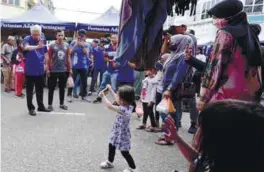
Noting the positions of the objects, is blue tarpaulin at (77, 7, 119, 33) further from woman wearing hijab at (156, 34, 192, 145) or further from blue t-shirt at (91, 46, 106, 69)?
woman wearing hijab at (156, 34, 192, 145)

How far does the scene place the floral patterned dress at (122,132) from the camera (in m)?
3.91

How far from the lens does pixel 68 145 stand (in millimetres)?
4859

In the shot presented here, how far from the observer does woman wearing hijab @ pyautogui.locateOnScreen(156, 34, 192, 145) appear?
470cm

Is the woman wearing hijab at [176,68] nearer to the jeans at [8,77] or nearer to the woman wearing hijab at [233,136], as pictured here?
the woman wearing hijab at [233,136]

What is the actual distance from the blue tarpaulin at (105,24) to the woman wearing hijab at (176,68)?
812 cm

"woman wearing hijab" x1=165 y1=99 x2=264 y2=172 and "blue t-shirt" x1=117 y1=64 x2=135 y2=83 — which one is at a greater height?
"woman wearing hijab" x1=165 y1=99 x2=264 y2=172

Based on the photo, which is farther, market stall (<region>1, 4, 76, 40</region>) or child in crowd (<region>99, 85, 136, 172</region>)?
market stall (<region>1, 4, 76, 40</region>)

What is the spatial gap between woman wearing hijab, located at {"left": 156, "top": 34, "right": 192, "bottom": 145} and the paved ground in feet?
2.85

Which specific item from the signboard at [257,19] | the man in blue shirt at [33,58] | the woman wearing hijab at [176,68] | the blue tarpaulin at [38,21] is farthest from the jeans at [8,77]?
the signboard at [257,19]

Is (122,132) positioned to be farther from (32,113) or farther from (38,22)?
(38,22)

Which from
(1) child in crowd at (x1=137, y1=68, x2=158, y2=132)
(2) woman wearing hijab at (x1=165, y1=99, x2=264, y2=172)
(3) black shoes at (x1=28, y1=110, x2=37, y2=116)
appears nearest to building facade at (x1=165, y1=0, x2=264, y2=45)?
(1) child in crowd at (x1=137, y1=68, x2=158, y2=132)

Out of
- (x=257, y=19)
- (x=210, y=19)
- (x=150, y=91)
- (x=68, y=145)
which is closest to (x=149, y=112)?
(x=150, y=91)

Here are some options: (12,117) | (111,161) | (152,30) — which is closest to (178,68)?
(111,161)

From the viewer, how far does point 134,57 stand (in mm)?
2545
